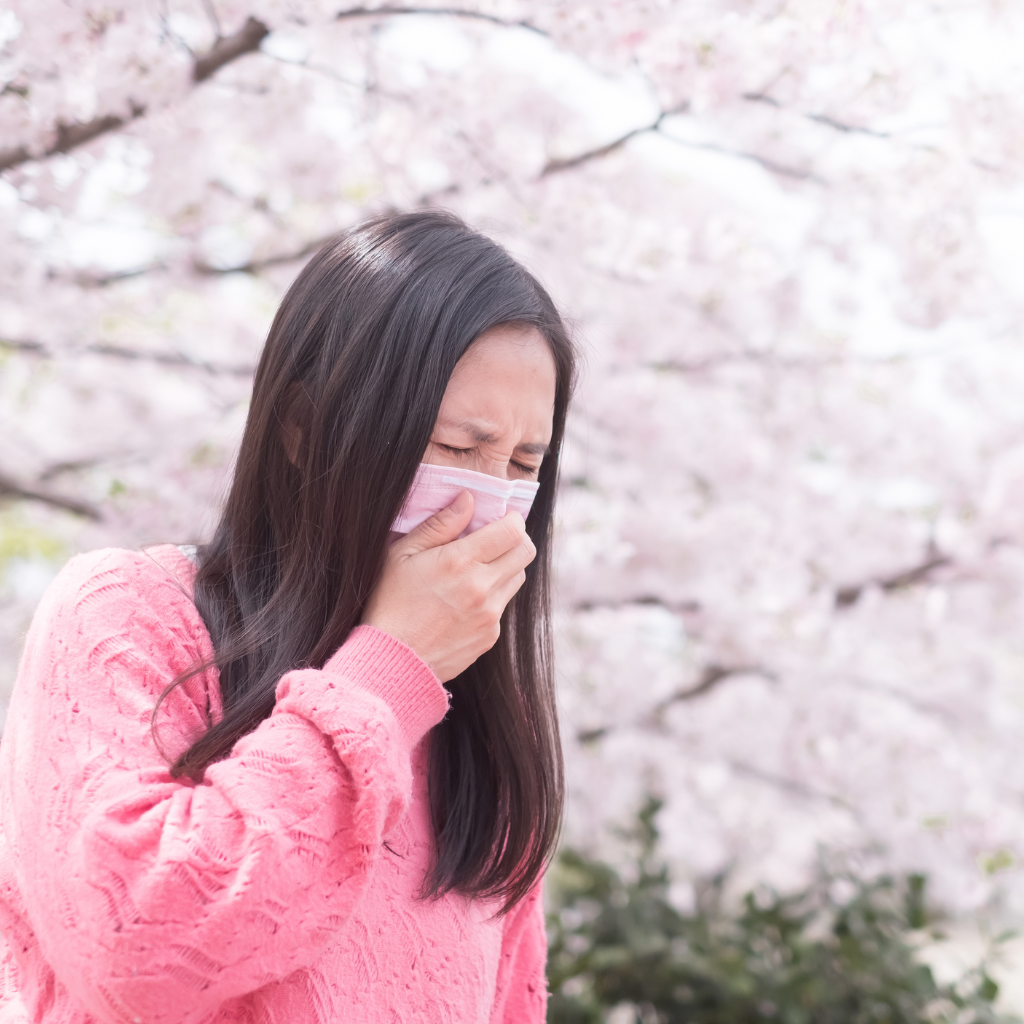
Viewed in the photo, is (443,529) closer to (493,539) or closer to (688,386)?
(493,539)

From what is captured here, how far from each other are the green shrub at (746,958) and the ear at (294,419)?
2.26m

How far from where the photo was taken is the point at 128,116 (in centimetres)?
196

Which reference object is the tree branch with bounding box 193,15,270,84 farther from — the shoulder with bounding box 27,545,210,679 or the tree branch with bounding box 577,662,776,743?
the tree branch with bounding box 577,662,776,743

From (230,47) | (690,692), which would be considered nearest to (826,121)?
(230,47)

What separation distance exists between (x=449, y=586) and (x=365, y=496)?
5.6 inches

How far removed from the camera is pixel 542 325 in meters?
1.18

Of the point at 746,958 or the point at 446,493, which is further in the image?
the point at 746,958

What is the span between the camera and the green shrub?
2.78 m

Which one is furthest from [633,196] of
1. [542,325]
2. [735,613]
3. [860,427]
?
[542,325]

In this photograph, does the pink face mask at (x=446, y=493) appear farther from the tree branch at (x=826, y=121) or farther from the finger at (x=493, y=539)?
the tree branch at (x=826, y=121)

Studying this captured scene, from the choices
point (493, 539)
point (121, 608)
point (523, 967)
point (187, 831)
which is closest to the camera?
point (187, 831)

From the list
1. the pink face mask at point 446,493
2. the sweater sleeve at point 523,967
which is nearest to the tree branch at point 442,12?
the pink face mask at point 446,493

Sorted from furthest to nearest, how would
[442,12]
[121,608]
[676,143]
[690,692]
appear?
1. [690,692]
2. [676,143]
3. [442,12]
4. [121,608]

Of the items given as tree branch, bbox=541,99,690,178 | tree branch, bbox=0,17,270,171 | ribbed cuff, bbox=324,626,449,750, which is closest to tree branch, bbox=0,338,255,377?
tree branch, bbox=0,17,270,171
